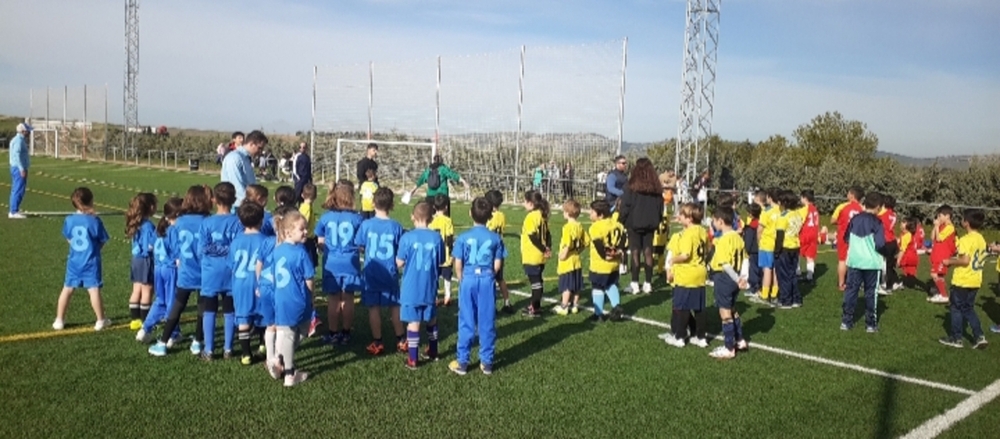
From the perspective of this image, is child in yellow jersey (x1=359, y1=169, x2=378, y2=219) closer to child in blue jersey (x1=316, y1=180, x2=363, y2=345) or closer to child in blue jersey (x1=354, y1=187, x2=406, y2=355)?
child in blue jersey (x1=316, y1=180, x2=363, y2=345)

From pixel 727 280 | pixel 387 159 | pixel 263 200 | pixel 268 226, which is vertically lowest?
pixel 727 280

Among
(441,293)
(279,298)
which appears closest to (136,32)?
(441,293)

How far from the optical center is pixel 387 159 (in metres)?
31.1

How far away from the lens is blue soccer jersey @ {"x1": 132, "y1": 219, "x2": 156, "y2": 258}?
23.6 feet

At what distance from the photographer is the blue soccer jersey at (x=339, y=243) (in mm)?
6949

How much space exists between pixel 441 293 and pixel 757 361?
435 centimetres

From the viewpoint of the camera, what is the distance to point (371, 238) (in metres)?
6.84

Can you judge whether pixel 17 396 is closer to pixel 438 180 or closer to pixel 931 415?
pixel 931 415

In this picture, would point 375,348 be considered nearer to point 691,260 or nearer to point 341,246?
point 341,246

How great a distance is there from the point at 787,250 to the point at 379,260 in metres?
6.45

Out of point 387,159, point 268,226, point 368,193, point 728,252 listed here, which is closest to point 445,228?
point 268,226

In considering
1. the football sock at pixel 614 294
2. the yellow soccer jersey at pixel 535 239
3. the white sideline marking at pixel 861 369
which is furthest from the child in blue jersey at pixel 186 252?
the white sideline marking at pixel 861 369

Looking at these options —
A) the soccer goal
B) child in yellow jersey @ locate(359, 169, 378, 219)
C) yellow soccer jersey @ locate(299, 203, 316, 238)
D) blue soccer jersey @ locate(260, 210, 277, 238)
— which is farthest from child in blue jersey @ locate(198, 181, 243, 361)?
the soccer goal

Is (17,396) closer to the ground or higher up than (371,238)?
closer to the ground
